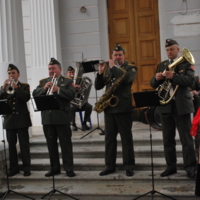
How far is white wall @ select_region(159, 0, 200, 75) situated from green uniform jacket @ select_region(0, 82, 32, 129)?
4.39m

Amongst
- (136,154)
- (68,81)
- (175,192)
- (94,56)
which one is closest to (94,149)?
(136,154)

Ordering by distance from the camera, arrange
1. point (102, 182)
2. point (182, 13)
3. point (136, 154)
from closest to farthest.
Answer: point (102, 182) → point (136, 154) → point (182, 13)

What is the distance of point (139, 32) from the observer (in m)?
10.2

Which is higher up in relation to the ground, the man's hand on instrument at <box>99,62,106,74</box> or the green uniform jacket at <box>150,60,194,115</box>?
the man's hand on instrument at <box>99,62,106,74</box>

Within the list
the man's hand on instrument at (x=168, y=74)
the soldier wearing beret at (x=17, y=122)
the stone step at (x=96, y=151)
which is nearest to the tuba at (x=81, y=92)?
the stone step at (x=96, y=151)

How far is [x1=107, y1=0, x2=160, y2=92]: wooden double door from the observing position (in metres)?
10.1

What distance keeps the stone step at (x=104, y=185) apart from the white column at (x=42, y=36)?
409 centimetres

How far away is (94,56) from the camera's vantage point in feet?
33.6

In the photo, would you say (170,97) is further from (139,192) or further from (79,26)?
(79,26)

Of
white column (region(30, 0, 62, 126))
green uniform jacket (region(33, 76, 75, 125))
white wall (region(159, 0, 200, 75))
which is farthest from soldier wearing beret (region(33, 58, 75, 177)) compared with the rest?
white wall (region(159, 0, 200, 75))

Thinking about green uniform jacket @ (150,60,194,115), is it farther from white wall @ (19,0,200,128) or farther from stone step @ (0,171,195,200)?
white wall @ (19,0,200,128)

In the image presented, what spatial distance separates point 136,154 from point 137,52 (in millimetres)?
4146

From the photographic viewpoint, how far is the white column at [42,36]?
32.9 feet

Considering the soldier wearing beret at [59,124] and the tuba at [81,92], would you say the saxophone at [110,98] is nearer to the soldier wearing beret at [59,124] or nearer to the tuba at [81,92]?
the soldier wearing beret at [59,124]
